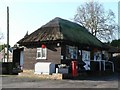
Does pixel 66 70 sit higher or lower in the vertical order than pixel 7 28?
lower

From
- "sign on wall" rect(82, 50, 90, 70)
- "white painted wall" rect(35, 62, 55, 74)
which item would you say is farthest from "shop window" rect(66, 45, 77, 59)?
"white painted wall" rect(35, 62, 55, 74)

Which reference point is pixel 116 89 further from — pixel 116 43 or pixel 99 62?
pixel 116 43

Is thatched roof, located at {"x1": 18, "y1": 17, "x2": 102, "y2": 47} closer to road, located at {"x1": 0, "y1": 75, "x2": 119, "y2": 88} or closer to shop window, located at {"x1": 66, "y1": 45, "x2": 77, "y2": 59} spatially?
shop window, located at {"x1": 66, "y1": 45, "x2": 77, "y2": 59}

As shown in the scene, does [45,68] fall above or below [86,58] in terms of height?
below

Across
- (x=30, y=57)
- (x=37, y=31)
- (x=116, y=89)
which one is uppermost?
(x=37, y=31)

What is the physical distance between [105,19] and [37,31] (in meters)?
26.7

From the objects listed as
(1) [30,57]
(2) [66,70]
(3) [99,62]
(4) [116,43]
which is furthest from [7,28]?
(4) [116,43]

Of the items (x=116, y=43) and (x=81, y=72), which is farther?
(x=116, y=43)

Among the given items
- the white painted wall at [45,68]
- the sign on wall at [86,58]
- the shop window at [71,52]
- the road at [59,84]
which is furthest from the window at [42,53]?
the road at [59,84]

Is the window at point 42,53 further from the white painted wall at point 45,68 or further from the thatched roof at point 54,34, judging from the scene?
the white painted wall at point 45,68

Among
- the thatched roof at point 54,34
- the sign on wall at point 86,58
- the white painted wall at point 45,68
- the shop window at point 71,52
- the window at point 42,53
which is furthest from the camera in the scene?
the sign on wall at point 86,58

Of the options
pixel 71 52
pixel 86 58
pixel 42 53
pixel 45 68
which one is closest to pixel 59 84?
pixel 45 68

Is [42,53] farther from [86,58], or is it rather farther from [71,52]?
[86,58]

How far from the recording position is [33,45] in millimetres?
28109
